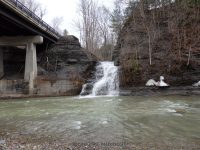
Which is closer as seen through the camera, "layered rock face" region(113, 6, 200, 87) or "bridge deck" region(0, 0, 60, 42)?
"bridge deck" region(0, 0, 60, 42)

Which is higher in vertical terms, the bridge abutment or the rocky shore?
the bridge abutment

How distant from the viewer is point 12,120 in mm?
11961

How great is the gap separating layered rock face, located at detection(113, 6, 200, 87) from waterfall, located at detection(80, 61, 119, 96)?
85cm

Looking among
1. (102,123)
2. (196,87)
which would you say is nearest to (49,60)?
(196,87)

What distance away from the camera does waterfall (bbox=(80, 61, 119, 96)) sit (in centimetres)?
2428

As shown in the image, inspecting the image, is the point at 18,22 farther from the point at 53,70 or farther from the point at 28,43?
the point at 53,70

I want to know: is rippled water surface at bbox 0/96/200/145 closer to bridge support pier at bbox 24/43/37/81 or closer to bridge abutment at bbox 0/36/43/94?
bridge support pier at bbox 24/43/37/81

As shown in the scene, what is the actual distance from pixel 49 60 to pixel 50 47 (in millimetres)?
2699

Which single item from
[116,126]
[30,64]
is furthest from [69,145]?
[30,64]

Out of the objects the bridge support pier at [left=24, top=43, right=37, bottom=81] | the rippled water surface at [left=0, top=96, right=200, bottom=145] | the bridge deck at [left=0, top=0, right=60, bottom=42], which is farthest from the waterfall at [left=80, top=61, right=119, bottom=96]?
the rippled water surface at [left=0, top=96, right=200, bottom=145]

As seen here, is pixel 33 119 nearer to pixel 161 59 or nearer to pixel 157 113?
pixel 157 113

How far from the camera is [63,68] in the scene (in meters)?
29.0

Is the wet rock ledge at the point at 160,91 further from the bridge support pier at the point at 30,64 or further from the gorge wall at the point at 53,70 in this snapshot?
the bridge support pier at the point at 30,64

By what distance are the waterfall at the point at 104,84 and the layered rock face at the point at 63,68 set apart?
1112mm
